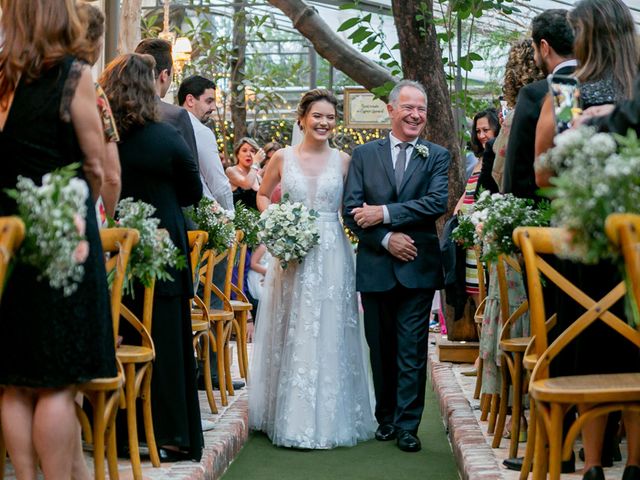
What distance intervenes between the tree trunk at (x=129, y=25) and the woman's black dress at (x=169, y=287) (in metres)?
5.76

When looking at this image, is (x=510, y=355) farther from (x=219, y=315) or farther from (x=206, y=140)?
(x=206, y=140)

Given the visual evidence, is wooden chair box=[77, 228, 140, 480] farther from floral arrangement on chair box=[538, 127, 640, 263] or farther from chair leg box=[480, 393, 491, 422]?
chair leg box=[480, 393, 491, 422]

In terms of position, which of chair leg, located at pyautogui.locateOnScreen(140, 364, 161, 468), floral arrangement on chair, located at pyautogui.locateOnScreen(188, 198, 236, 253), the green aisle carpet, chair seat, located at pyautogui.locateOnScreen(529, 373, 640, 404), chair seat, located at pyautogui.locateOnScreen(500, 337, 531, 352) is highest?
floral arrangement on chair, located at pyautogui.locateOnScreen(188, 198, 236, 253)

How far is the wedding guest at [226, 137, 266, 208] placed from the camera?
12.2m

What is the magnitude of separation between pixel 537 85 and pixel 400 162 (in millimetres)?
1863

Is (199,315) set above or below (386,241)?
below

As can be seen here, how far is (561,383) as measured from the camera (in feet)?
12.0

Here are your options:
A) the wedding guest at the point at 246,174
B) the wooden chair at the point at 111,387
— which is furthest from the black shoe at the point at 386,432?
the wedding guest at the point at 246,174

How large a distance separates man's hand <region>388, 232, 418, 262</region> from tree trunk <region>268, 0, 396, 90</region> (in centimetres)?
394

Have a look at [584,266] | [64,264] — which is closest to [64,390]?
[64,264]

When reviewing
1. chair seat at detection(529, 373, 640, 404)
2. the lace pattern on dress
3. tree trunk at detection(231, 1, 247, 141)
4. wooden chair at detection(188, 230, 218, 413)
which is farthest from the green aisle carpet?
tree trunk at detection(231, 1, 247, 141)

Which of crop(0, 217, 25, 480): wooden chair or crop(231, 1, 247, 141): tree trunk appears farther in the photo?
crop(231, 1, 247, 141): tree trunk

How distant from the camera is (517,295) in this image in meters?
6.06

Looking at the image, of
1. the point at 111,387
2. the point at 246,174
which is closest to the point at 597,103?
the point at 111,387
